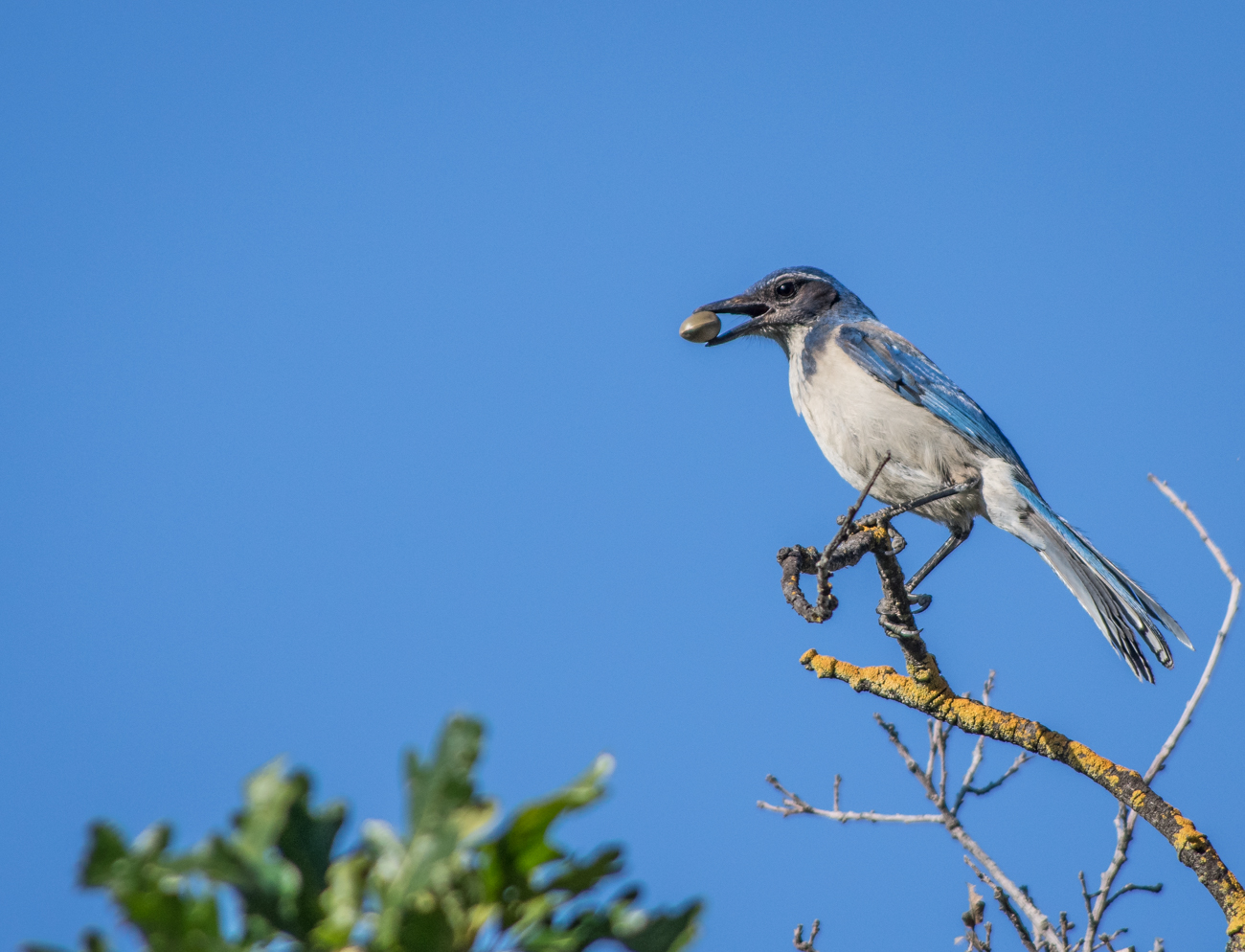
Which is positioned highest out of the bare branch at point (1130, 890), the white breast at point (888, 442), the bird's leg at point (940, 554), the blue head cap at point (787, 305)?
the blue head cap at point (787, 305)

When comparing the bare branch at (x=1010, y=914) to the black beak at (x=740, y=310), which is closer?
the bare branch at (x=1010, y=914)

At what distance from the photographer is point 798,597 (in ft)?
14.1

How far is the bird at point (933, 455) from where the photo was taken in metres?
5.18

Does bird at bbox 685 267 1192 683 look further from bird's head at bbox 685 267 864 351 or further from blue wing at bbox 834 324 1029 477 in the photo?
bird's head at bbox 685 267 864 351

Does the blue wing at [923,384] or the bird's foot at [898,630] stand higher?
the blue wing at [923,384]

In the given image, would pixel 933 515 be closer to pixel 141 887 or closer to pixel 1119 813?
pixel 1119 813

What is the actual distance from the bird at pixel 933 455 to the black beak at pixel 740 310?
48 centimetres

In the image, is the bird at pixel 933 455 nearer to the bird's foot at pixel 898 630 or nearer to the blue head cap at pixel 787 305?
the blue head cap at pixel 787 305

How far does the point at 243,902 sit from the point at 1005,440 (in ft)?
17.7

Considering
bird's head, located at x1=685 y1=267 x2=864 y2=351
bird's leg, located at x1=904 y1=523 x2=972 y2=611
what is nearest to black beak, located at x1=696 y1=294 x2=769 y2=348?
bird's head, located at x1=685 y1=267 x2=864 y2=351

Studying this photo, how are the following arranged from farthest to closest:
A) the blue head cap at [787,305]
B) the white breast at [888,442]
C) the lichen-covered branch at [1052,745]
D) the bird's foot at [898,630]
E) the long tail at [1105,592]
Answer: the blue head cap at [787,305]
the white breast at [888,442]
the long tail at [1105,592]
the bird's foot at [898,630]
the lichen-covered branch at [1052,745]

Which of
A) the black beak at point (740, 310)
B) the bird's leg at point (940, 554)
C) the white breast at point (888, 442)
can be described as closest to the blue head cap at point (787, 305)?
the black beak at point (740, 310)

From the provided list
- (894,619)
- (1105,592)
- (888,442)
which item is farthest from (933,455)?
(894,619)

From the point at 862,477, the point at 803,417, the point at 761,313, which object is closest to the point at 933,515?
the point at 862,477
